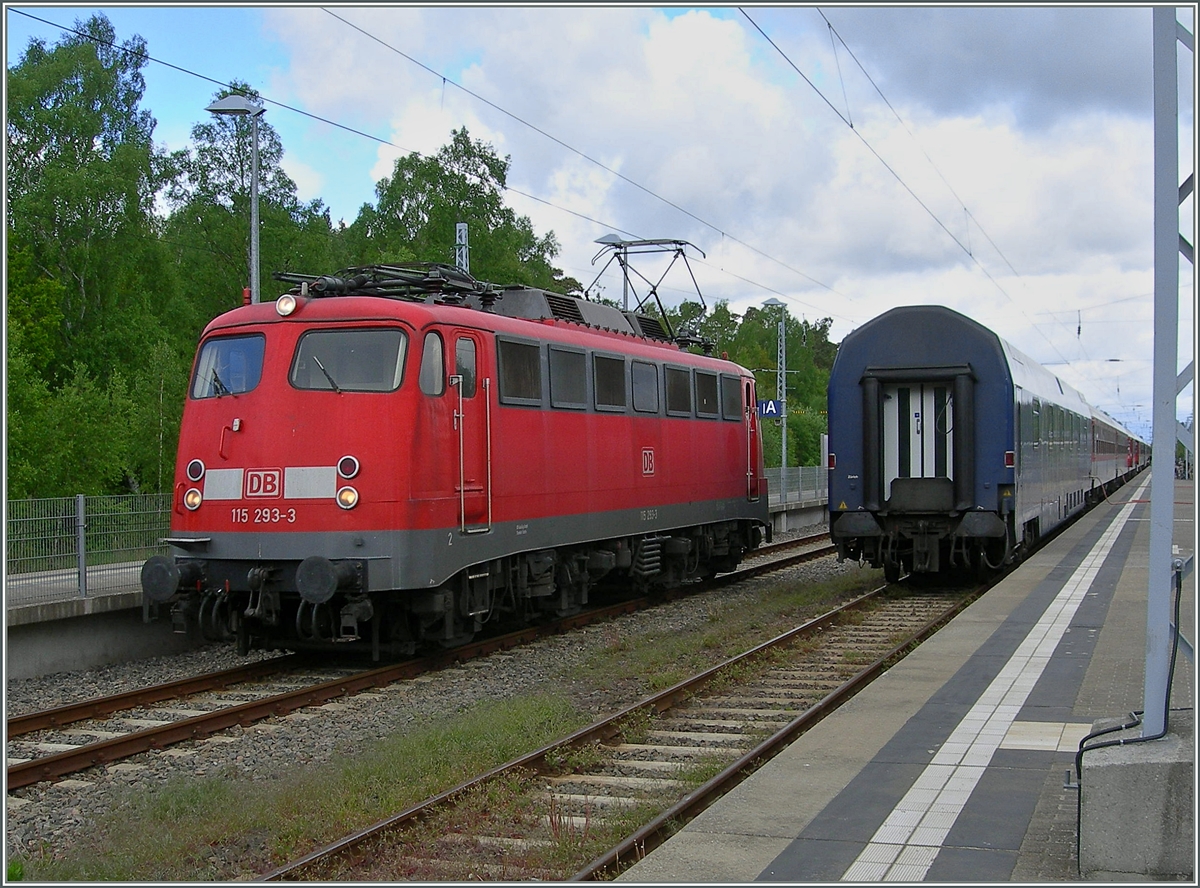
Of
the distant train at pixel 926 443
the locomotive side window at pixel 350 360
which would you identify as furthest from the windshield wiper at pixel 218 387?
the distant train at pixel 926 443

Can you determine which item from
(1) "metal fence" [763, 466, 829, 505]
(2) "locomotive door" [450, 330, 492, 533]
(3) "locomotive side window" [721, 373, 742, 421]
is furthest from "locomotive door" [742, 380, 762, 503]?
(1) "metal fence" [763, 466, 829, 505]

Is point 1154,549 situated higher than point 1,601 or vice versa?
point 1154,549

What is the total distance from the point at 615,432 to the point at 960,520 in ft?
15.8

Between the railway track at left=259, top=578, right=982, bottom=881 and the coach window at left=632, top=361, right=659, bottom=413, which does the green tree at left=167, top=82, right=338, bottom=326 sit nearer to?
the coach window at left=632, top=361, right=659, bottom=413

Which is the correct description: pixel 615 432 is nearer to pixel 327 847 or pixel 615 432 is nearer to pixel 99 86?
pixel 327 847

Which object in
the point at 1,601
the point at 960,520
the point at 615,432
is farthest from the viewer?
the point at 960,520

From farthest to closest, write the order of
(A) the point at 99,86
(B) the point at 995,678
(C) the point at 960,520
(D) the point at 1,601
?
(A) the point at 99,86 → (C) the point at 960,520 → (B) the point at 995,678 → (D) the point at 1,601

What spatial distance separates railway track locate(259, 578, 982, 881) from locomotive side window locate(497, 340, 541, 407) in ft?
11.6

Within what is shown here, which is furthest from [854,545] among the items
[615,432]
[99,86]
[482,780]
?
[99,86]

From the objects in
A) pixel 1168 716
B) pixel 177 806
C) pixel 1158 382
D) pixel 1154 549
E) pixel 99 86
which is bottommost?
pixel 177 806

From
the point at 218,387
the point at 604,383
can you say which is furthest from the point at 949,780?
the point at 604,383

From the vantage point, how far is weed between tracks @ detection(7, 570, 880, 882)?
590 cm

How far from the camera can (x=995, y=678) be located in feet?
31.5

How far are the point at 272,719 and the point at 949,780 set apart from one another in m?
5.29
